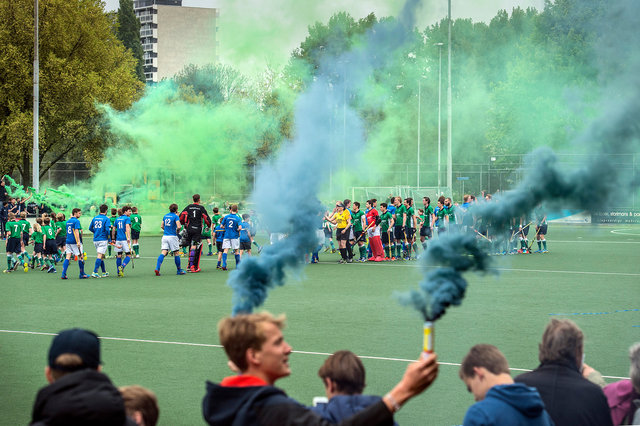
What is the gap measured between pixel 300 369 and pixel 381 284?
985 centimetres

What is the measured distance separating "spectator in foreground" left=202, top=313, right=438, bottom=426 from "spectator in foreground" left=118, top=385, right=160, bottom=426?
0.53 meters

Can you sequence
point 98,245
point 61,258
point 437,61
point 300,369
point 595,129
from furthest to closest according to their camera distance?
point 437,61 < point 61,258 < point 98,245 < point 300,369 < point 595,129

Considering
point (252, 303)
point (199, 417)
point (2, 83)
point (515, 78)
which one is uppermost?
point (2, 83)

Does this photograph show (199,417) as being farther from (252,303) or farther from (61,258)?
(61,258)

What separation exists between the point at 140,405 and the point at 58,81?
151ft

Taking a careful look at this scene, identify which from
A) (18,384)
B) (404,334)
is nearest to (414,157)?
(404,334)

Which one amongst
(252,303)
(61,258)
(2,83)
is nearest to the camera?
(252,303)

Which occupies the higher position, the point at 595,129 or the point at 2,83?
the point at 2,83

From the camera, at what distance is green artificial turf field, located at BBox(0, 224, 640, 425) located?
29.4 ft

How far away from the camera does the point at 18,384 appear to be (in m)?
9.05

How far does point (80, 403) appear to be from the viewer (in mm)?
3309

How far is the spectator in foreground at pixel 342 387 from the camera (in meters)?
4.14

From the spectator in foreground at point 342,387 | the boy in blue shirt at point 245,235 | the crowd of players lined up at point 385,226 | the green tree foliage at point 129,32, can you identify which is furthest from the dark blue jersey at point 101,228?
the green tree foliage at point 129,32

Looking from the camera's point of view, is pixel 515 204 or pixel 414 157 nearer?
pixel 515 204
